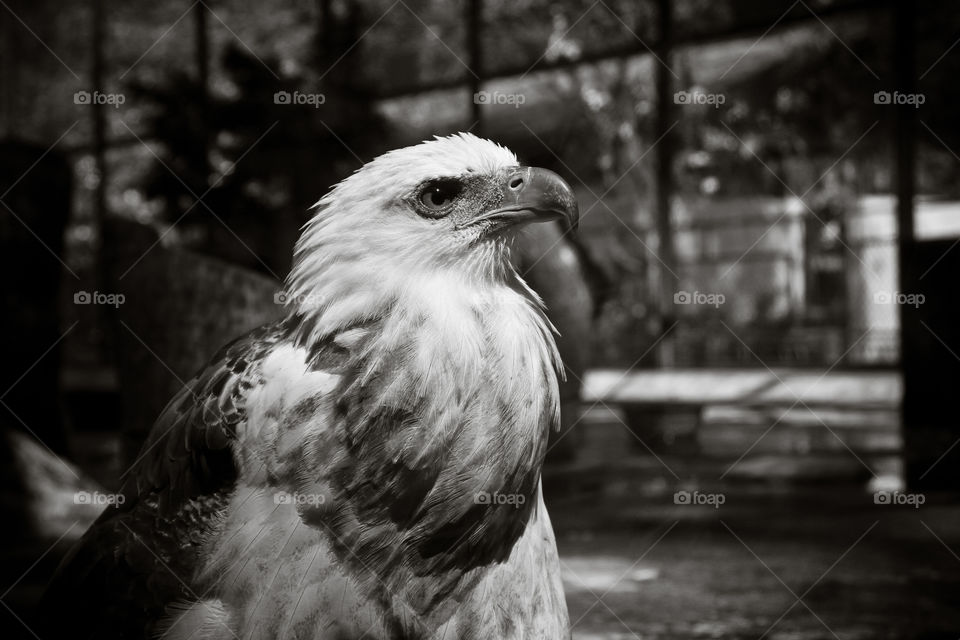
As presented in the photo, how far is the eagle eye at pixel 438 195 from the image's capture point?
5.52ft

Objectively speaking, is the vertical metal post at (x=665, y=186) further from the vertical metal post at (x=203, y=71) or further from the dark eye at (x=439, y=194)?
the dark eye at (x=439, y=194)

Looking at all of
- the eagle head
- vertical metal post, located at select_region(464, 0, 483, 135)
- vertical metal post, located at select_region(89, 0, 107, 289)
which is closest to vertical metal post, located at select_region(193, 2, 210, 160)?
vertical metal post, located at select_region(89, 0, 107, 289)

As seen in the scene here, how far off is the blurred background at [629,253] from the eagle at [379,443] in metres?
1.06

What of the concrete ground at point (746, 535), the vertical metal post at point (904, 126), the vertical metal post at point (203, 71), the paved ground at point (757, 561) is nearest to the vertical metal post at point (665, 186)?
the concrete ground at point (746, 535)

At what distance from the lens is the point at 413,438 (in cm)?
157

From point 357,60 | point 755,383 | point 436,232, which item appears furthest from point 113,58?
point 436,232

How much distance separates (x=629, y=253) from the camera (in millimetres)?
9719

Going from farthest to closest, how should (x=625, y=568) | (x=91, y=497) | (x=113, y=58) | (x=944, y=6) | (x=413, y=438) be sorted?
(x=113, y=58) < (x=944, y=6) < (x=91, y=497) < (x=625, y=568) < (x=413, y=438)

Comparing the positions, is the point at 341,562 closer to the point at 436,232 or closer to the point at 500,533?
the point at 500,533

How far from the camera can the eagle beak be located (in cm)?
171

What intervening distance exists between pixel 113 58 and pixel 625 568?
400 inches

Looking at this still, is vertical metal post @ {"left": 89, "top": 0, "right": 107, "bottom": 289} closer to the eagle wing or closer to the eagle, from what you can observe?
the eagle wing

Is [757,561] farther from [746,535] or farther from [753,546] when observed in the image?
[746,535]

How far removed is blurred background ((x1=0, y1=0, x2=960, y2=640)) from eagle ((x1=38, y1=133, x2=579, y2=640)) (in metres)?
1.06
